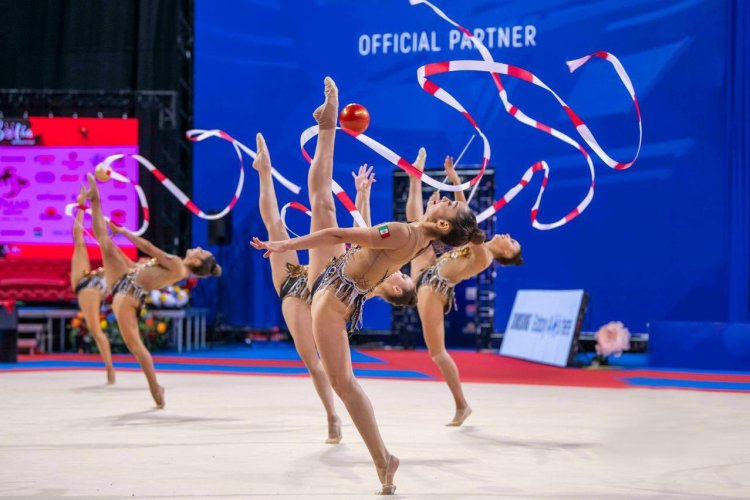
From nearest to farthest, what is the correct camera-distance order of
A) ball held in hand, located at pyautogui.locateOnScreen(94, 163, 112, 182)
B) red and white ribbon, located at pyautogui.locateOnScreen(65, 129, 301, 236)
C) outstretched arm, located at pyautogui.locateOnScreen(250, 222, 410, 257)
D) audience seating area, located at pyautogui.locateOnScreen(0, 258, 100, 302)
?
outstretched arm, located at pyautogui.locateOnScreen(250, 222, 410, 257) → red and white ribbon, located at pyautogui.locateOnScreen(65, 129, 301, 236) → ball held in hand, located at pyautogui.locateOnScreen(94, 163, 112, 182) → audience seating area, located at pyautogui.locateOnScreen(0, 258, 100, 302)

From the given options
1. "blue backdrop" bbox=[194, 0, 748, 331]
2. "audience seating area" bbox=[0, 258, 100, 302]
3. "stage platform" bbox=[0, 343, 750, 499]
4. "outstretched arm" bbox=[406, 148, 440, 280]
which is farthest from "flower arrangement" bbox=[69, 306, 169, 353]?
"outstretched arm" bbox=[406, 148, 440, 280]

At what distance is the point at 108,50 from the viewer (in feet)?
50.6

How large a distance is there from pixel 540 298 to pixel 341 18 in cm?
561

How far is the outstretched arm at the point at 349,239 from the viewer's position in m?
3.74

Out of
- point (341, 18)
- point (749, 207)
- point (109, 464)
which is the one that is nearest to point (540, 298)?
point (749, 207)

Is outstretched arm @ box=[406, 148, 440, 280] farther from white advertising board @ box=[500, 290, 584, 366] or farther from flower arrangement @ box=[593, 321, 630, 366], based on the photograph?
flower arrangement @ box=[593, 321, 630, 366]

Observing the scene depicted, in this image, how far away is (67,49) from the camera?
1554 centimetres

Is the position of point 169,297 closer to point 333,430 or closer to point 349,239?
point 333,430

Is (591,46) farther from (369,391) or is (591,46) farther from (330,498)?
(330,498)

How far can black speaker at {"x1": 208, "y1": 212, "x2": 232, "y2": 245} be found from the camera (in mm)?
14289

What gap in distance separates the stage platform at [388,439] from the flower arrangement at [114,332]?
9.90 feet

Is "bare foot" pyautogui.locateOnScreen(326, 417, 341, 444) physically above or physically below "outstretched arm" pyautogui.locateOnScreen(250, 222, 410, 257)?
below

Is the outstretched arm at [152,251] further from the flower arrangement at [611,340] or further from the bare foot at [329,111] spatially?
the flower arrangement at [611,340]

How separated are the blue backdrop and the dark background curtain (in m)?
0.32
